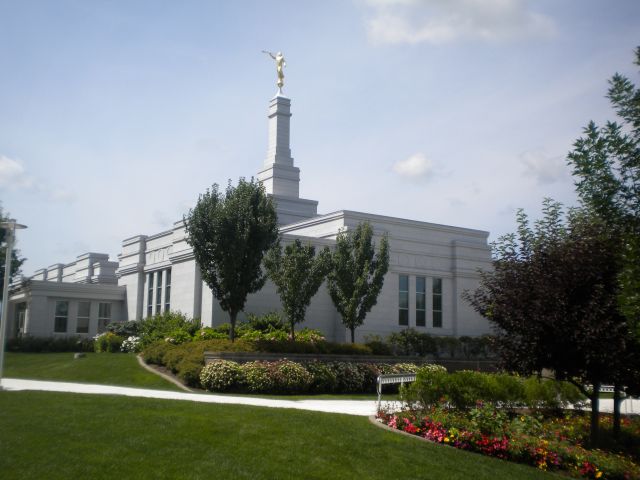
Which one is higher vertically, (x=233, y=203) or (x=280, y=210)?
(x=280, y=210)

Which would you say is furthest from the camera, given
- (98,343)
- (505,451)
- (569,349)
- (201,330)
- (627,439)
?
(98,343)

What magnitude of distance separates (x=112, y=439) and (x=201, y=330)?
1611cm

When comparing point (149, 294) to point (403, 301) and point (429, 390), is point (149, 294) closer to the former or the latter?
point (403, 301)

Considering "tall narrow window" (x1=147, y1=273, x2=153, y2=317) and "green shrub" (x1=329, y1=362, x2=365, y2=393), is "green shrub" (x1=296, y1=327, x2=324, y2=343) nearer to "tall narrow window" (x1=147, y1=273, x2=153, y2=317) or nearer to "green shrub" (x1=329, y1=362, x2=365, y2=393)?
"green shrub" (x1=329, y1=362, x2=365, y2=393)

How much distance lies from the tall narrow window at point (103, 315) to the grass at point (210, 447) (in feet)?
81.2

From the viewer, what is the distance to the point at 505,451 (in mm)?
11680

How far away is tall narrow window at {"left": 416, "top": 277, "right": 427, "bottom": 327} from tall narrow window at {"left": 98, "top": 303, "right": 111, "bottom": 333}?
16.4m

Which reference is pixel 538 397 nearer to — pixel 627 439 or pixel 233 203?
pixel 627 439

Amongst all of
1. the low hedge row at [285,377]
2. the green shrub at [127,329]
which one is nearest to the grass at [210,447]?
the low hedge row at [285,377]

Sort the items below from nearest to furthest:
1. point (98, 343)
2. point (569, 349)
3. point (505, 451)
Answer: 1. point (505, 451)
2. point (569, 349)
3. point (98, 343)

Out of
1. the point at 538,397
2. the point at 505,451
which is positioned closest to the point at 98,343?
the point at 538,397

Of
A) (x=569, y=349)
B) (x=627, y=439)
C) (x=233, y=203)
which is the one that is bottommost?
(x=627, y=439)

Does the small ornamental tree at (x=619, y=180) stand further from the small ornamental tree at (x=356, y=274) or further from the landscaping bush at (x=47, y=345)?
the landscaping bush at (x=47, y=345)

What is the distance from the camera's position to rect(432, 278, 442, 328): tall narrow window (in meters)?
34.2
